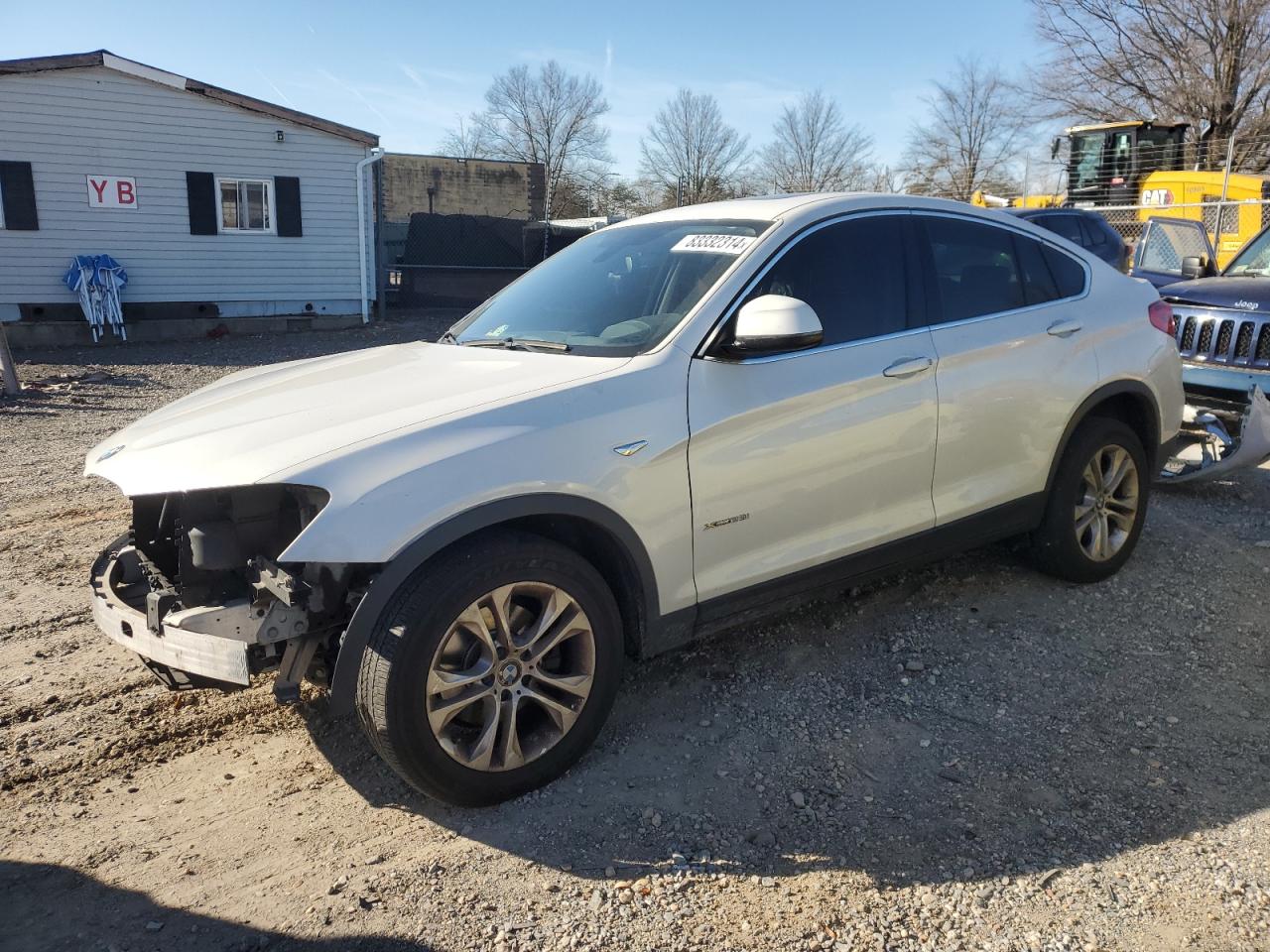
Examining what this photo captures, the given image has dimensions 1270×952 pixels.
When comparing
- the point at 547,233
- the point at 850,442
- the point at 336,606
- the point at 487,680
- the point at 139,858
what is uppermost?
the point at 547,233

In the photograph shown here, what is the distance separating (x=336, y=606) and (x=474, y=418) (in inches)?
27.1

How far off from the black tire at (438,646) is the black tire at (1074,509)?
8.15ft

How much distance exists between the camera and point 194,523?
10.00ft

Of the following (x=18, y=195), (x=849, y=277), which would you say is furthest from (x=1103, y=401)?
(x=18, y=195)

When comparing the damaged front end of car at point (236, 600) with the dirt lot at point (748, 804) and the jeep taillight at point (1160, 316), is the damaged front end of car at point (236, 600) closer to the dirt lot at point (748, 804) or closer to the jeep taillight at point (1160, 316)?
the dirt lot at point (748, 804)

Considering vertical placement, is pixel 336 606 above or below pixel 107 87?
below

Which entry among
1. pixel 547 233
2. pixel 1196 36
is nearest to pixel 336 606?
pixel 547 233

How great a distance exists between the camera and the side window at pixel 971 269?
4.16 meters

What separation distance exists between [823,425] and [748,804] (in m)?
1.37

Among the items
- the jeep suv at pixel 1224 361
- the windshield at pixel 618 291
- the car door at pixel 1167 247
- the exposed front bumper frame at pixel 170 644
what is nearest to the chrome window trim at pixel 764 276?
the windshield at pixel 618 291

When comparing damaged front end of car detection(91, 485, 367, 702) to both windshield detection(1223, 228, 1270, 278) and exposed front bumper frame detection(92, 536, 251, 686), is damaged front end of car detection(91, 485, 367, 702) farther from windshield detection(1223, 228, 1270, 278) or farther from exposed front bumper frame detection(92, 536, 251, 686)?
windshield detection(1223, 228, 1270, 278)

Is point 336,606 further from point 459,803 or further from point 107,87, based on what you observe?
point 107,87

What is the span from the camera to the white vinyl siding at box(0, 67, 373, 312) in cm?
1571

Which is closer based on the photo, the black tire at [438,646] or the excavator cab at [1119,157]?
the black tire at [438,646]
